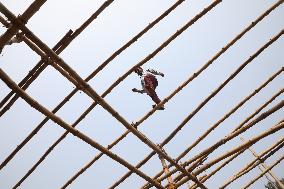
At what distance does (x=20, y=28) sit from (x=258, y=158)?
4.62 m

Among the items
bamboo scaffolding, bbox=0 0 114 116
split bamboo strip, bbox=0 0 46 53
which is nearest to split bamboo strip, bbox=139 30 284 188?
bamboo scaffolding, bbox=0 0 114 116

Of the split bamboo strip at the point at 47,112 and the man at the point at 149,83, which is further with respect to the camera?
the man at the point at 149,83

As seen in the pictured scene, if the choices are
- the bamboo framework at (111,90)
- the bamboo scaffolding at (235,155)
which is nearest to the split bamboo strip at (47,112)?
the bamboo framework at (111,90)

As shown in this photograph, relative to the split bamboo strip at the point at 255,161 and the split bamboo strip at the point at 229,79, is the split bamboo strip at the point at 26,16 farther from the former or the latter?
the split bamboo strip at the point at 255,161

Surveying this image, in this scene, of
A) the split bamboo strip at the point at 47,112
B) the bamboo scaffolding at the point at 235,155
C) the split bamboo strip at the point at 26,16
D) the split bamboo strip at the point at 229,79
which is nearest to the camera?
the split bamboo strip at the point at 26,16

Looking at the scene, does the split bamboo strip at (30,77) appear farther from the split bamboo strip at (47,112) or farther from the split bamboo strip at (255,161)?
the split bamboo strip at (255,161)

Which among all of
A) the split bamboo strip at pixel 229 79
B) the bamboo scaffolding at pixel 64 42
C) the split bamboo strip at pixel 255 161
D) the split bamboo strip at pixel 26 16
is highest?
the bamboo scaffolding at pixel 64 42

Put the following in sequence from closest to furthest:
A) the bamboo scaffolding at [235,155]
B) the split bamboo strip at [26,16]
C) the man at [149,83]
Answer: the split bamboo strip at [26,16] → the bamboo scaffolding at [235,155] → the man at [149,83]

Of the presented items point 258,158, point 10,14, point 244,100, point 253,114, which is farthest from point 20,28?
point 258,158

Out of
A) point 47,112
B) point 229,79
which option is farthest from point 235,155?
point 47,112

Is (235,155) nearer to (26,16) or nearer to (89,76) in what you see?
(89,76)

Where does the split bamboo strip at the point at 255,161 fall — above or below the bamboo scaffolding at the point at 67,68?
below

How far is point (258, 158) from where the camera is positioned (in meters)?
5.32

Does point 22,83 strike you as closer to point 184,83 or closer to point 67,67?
point 67,67
